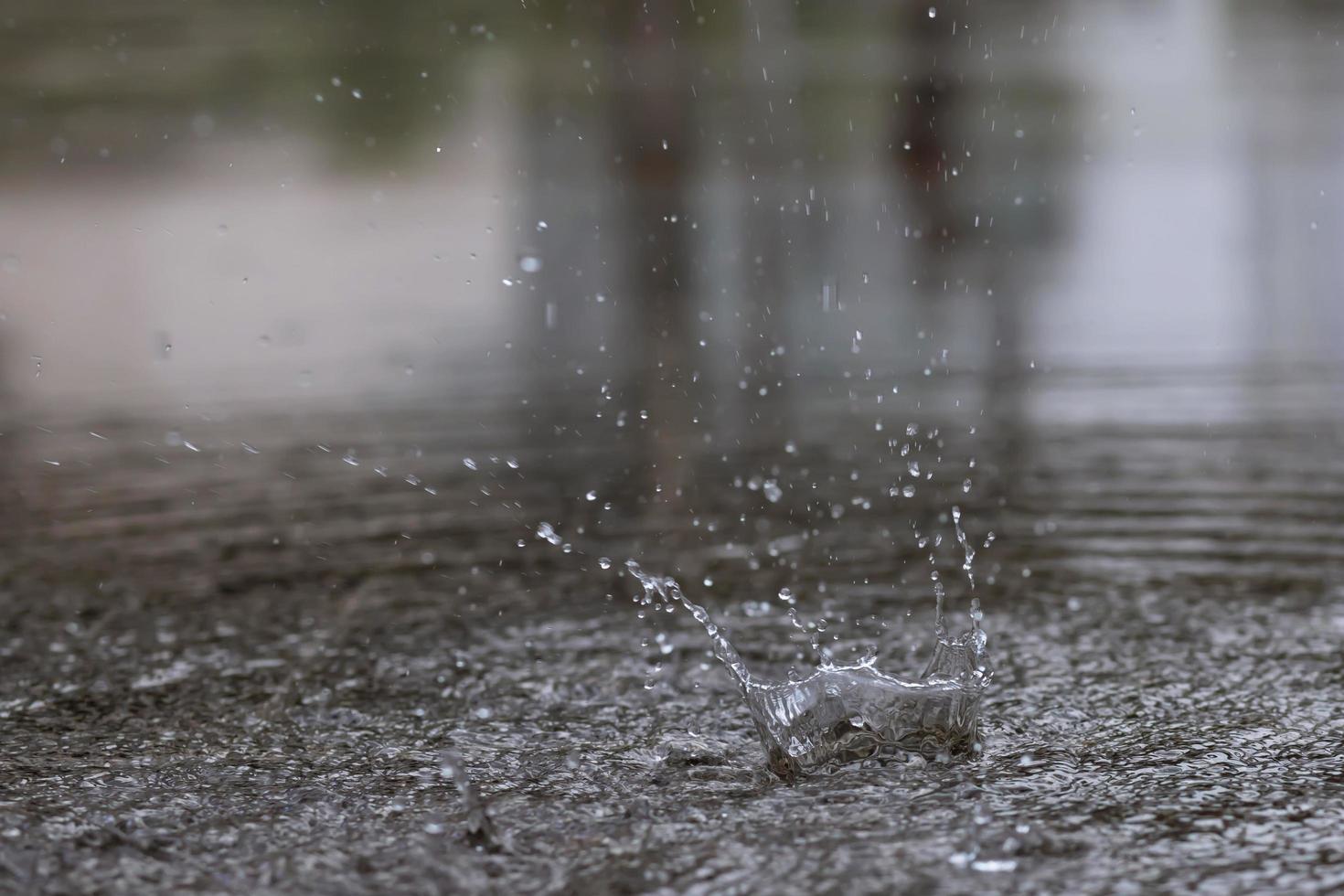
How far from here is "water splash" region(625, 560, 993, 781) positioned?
101 inches

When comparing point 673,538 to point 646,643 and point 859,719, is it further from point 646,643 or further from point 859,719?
point 859,719

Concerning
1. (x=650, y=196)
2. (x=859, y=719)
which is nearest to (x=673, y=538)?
(x=859, y=719)

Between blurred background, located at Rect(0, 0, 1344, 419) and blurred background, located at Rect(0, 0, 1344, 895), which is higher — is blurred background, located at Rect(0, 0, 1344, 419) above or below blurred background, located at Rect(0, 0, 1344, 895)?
above

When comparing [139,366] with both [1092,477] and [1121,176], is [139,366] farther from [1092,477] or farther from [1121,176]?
[1121,176]

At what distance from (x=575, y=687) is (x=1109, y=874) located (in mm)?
1170

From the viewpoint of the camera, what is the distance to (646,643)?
3295 millimetres

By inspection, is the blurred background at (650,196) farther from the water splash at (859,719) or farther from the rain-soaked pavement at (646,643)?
the water splash at (859,719)

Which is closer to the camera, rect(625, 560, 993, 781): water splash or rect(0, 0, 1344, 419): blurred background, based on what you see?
rect(625, 560, 993, 781): water splash

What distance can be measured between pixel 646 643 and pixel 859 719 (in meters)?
0.76

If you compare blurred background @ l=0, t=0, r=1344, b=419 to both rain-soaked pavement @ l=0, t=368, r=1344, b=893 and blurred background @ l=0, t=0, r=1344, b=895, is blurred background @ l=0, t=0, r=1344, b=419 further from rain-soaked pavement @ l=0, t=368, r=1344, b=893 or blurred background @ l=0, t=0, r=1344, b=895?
rain-soaked pavement @ l=0, t=368, r=1344, b=893

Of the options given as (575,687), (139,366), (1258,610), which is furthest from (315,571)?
(139,366)

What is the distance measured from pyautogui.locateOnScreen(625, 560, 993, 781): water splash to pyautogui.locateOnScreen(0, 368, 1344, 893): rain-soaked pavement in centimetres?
5

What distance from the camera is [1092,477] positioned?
4734 mm

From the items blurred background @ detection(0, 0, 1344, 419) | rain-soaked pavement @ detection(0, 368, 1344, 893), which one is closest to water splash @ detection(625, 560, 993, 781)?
rain-soaked pavement @ detection(0, 368, 1344, 893)
